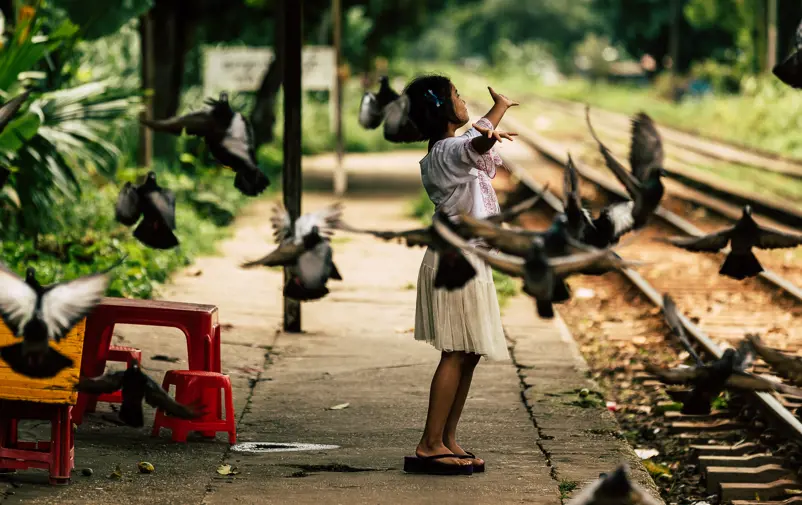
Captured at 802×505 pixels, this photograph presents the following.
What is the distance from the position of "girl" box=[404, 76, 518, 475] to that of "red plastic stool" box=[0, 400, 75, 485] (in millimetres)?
1531

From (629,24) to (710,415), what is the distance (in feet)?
203

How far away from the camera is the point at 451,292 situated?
234 inches

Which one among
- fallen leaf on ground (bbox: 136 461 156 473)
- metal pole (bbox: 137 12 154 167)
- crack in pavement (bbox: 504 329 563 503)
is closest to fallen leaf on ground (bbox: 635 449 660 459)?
crack in pavement (bbox: 504 329 563 503)

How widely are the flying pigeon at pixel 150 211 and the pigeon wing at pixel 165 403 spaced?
3.98ft

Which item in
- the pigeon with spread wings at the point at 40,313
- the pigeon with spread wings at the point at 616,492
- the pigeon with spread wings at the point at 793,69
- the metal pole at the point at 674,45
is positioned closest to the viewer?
the pigeon with spread wings at the point at 616,492

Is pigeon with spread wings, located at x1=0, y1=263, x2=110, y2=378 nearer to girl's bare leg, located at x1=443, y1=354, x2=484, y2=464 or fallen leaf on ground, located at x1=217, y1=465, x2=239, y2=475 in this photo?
fallen leaf on ground, located at x1=217, y1=465, x2=239, y2=475

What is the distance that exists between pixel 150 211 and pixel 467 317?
5.73 feet

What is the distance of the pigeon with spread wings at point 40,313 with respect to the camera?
4875 mm

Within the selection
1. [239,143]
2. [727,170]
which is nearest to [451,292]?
[239,143]

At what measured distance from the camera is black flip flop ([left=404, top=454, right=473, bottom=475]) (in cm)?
612

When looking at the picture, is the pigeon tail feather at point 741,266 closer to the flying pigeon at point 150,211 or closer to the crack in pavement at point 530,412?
the crack in pavement at point 530,412

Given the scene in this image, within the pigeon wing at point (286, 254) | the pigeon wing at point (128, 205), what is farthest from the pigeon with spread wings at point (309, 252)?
the pigeon wing at point (128, 205)

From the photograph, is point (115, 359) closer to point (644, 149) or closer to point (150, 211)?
point (150, 211)

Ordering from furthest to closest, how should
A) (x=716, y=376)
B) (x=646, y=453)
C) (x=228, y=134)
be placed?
(x=646, y=453), (x=228, y=134), (x=716, y=376)
